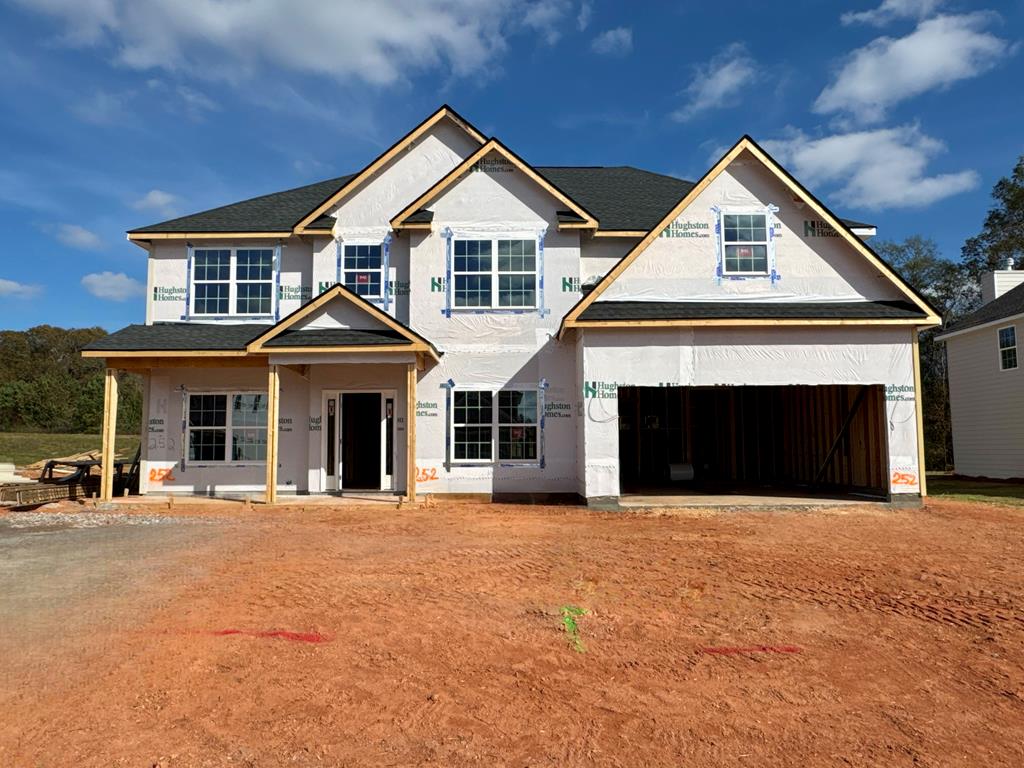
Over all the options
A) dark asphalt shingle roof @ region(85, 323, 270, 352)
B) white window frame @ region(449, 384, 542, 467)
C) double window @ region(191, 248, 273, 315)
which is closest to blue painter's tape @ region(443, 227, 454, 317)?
white window frame @ region(449, 384, 542, 467)

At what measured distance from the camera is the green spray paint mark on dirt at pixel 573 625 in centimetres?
524

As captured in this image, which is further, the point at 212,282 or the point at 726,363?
the point at 212,282

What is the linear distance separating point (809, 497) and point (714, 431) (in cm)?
607

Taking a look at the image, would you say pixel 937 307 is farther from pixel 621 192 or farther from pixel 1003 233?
pixel 621 192

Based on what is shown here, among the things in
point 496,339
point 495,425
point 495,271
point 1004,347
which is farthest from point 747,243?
point 1004,347

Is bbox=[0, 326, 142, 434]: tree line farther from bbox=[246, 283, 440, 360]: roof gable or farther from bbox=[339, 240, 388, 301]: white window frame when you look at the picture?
bbox=[246, 283, 440, 360]: roof gable

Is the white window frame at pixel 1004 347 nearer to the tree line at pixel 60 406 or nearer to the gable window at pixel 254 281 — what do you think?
the gable window at pixel 254 281

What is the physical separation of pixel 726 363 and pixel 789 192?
164 inches

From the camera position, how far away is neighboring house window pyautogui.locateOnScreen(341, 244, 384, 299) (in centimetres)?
1635

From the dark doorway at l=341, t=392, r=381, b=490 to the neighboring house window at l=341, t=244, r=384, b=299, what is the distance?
8.45ft

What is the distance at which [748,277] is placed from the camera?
46.8 feet

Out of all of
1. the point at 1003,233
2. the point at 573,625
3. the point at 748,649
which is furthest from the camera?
the point at 1003,233

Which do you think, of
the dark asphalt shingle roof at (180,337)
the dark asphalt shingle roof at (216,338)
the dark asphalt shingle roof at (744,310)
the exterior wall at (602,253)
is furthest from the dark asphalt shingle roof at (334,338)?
the exterior wall at (602,253)

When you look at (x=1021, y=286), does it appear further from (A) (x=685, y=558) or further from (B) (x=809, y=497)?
(A) (x=685, y=558)
